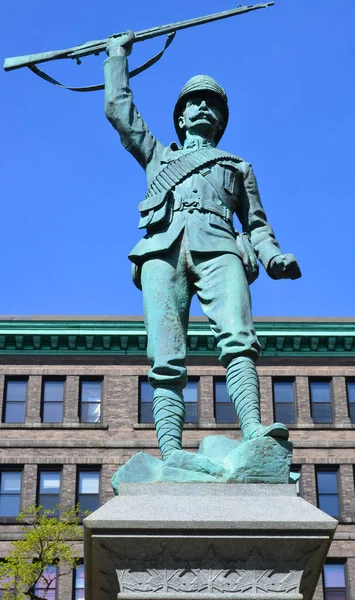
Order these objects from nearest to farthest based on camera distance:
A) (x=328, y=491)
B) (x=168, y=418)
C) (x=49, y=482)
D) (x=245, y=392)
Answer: (x=245, y=392), (x=168, y=418), (x=49, y=482), (x=328, y=491)

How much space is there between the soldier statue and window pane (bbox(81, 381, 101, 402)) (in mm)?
36275

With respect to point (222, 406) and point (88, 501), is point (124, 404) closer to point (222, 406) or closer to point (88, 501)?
point (222, 406)

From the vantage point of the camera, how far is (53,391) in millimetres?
45500

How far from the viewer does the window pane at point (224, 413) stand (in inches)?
1767

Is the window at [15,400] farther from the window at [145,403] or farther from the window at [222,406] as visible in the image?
the window at [222,406]

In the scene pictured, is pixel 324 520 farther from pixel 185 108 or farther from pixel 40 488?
pixel 40 488

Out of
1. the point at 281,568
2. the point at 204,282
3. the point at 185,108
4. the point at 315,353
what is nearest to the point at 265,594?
the point at 281,568

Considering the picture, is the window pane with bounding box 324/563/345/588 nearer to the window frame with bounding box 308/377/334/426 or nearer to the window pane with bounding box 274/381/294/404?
the window frame with bounding box 308/377/334/426

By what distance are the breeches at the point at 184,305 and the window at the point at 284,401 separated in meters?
37.0

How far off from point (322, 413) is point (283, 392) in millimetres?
1727

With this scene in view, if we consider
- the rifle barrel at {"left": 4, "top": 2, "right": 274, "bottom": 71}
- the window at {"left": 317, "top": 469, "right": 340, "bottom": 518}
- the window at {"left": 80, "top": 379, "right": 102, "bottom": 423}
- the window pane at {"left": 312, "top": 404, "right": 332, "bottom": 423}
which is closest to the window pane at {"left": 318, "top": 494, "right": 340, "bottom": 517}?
the window at {"left": 317, "top": 469, "right": 340, "bottom": 518}

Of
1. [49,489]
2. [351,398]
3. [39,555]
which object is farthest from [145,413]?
[39,555]

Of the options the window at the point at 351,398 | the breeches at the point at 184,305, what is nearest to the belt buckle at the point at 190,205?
the breeches at the point at 184,305

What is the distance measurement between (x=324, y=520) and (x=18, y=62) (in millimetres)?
5439
